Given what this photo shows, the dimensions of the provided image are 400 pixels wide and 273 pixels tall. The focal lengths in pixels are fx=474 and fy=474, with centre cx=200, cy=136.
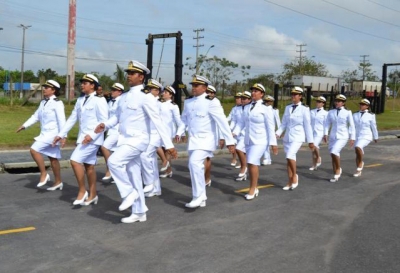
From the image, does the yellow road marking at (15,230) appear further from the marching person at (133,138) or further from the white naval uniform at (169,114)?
the white naval uniform at (169,114)

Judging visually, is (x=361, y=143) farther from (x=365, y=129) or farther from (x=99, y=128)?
(x=99, y=128)

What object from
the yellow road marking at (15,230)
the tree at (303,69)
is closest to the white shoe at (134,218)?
the yellow road marking at (15,230)

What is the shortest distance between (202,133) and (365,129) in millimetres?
5397

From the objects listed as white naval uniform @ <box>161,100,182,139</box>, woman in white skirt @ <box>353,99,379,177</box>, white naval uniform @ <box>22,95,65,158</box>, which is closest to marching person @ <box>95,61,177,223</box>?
white naval uniform @ <box>22,95,65,158</box>

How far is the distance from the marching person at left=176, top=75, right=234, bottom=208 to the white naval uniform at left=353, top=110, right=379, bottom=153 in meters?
5.07

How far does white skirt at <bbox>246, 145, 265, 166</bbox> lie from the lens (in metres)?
8.01

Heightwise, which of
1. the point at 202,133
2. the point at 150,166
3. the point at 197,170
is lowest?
the point at 150,166

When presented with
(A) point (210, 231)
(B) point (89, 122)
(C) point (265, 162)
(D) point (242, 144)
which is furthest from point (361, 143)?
(B) point (89, 122)

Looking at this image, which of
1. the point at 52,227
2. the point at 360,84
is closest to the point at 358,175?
the point at 52,227

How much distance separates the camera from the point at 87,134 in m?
6.87

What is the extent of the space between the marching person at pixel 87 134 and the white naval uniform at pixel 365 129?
640 cm

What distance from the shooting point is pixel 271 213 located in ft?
23.1

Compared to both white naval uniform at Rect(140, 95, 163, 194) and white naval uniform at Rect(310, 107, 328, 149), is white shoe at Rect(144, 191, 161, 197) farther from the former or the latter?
white naval uniform at Rect(310, 107, 328, 149)

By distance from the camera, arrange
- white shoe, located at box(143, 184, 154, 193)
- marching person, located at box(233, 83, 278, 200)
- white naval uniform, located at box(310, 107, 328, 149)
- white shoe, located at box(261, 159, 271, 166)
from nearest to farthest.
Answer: white shoe, located at box(143, 184, 154, 193) → marching person, located at box(233, 83, 278, 200) → white shoe, located at box(261, 159, 271, 166) → white naval uniform, located at box(310, 107, 328, 149)
